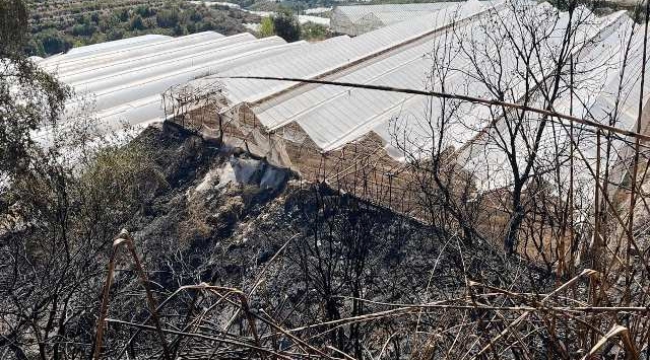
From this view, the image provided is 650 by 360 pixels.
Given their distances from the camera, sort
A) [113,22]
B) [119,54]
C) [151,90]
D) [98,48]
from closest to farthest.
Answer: [151,90] < [119,54] < [98,48] < [113,22]

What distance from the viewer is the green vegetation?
94.6 feet

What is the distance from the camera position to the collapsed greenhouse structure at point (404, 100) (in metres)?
6.77

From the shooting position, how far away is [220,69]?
16344 millimetres

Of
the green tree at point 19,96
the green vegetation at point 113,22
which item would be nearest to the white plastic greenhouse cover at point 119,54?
the green tree at point 19,96

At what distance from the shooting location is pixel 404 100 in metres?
11.0

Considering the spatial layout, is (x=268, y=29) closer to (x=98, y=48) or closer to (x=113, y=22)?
(x=98, y=48)

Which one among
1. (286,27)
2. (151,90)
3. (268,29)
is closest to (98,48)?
(268,29)

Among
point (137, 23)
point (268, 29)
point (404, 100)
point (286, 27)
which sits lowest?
point (137, 23)

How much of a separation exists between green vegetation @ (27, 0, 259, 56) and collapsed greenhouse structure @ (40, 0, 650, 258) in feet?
39.8

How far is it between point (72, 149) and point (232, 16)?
2709 cm

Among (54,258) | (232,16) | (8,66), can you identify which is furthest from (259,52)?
(232,16)

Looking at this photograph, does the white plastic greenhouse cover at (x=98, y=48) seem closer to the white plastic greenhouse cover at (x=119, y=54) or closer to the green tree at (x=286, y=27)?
the white plastic greenhouse cover at (x=119, y=54)

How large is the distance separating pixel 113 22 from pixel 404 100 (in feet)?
82.3

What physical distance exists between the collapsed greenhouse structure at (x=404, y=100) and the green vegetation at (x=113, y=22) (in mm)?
12138
